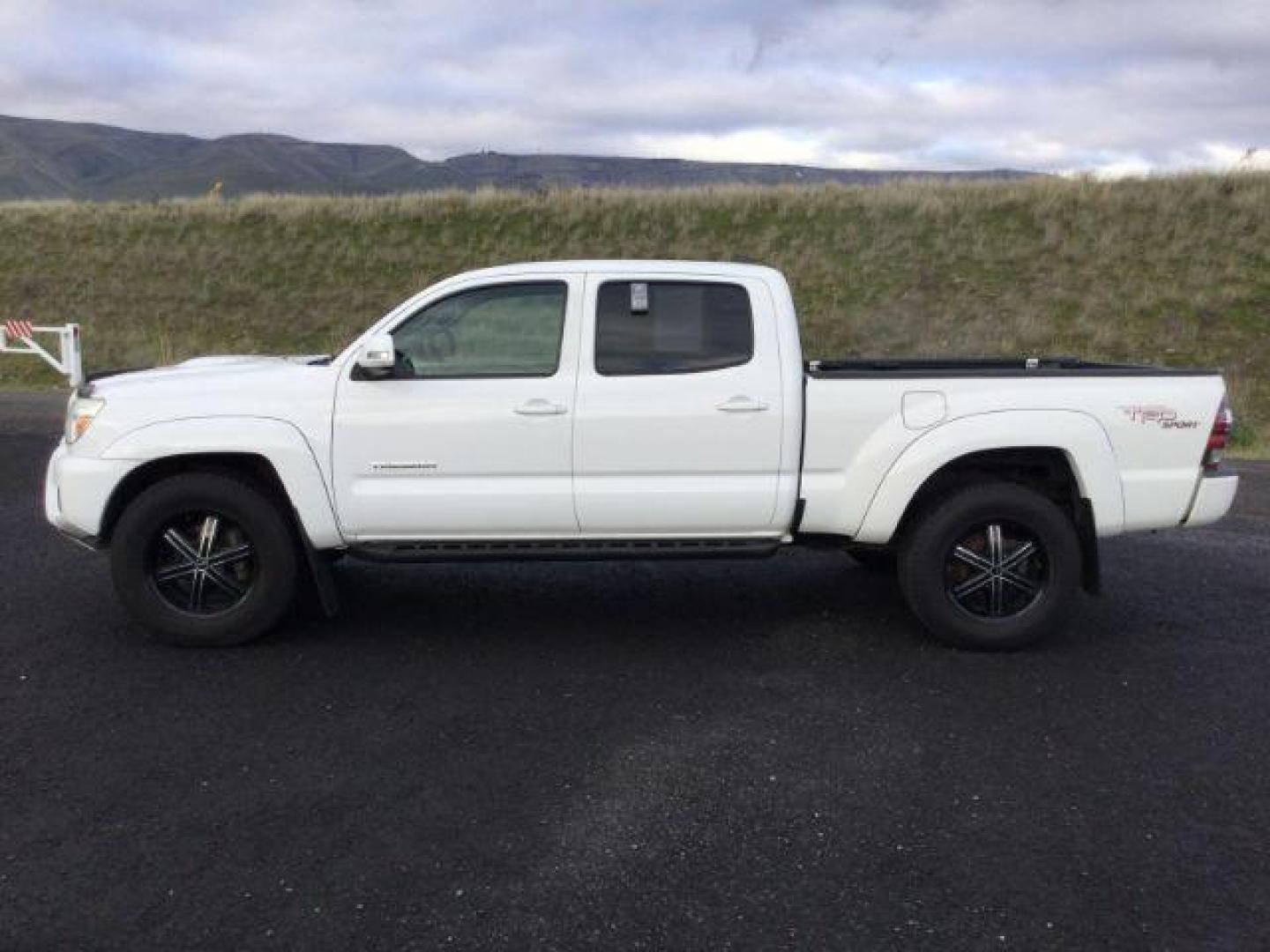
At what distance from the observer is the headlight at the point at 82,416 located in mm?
5574

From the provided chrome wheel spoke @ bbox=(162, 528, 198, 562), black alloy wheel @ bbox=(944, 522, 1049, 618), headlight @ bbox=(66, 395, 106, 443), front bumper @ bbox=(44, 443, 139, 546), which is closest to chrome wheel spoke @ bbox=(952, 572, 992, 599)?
black alloy wheel @ bbox=(944, 522, 1049, 618)

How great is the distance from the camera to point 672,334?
5.75 meters

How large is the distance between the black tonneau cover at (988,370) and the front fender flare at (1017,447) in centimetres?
23

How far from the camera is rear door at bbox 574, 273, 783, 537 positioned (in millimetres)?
5590

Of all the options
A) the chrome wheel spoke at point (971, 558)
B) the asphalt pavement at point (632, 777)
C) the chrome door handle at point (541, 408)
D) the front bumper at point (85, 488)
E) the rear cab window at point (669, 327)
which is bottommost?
the asphalt pavement at point (632, 777)

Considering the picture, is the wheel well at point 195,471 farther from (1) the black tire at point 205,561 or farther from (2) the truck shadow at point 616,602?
(2) the truck shadow at point 616,602

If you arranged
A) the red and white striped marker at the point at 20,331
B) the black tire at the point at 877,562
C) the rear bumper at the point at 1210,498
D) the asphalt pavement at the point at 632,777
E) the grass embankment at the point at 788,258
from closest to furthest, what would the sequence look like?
the asphalt pavement at the point at 632,777 < the rear bumper at the point at 1210,498 < the black tire at the point at 877,562 < the red and white striped marker at the point at 20,331 < the grass embankment at the point at 788,258

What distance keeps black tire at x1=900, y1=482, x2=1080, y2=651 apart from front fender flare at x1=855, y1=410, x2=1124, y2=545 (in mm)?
218

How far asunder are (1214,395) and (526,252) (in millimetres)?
22227

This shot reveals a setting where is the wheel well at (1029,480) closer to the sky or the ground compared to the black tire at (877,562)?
closer to the sky

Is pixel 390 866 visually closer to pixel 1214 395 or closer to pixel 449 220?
pixel 1214 395

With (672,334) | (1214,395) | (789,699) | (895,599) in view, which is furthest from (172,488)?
(1214,395)

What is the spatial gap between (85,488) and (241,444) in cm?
79

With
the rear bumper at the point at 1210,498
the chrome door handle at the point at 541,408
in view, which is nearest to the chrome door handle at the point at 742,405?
the chrome door handle at the point at 541,408
